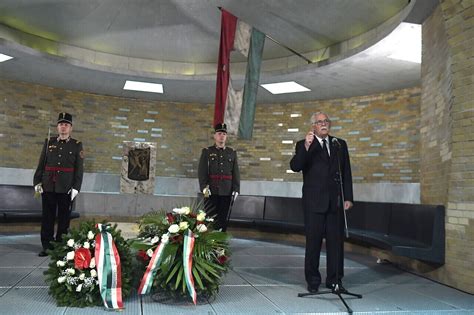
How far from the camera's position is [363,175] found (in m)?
11.1

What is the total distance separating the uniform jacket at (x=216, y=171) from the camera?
247 inches

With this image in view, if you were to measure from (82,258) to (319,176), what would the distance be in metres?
2.26

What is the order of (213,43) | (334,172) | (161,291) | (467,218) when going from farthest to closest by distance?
(213,43) < (467,218) < (334,172) < (161,291)

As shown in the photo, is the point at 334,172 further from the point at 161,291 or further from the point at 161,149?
the point at 161,149

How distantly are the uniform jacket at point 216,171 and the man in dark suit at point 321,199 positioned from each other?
2.23 meters

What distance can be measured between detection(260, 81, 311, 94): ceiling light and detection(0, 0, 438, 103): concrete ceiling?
0.29 meters

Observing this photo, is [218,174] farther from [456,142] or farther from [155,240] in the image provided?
[456,142]

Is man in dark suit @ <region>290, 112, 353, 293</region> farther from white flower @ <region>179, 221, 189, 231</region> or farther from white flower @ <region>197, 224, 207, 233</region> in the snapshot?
white flower @ <region>179, 221, 189, 231</region>

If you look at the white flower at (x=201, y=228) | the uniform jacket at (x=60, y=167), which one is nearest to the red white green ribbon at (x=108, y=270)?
the white flower at (x=201, y=228)

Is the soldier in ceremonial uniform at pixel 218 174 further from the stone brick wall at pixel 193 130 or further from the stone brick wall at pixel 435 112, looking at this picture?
the stone brick wall at pixel 193 130

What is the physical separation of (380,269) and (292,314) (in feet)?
9.17

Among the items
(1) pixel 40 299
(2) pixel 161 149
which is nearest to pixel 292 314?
(1) pixel 40 299

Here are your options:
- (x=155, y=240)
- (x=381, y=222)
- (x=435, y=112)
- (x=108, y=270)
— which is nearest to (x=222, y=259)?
(x=155, y=240)

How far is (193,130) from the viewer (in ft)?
43.0
